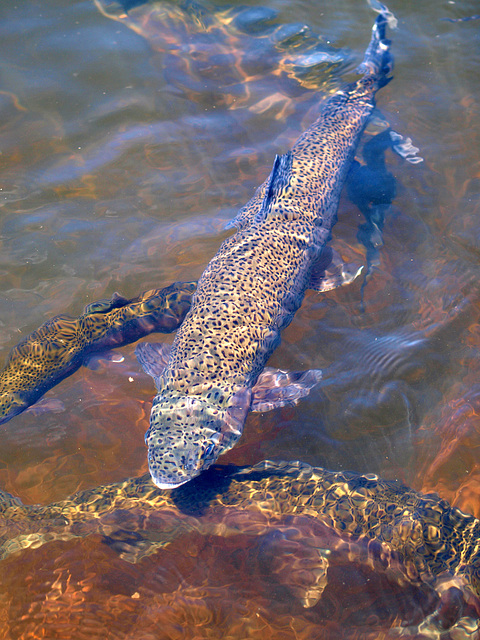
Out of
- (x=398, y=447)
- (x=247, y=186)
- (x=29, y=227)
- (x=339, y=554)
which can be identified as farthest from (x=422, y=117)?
(x=339, y=554)

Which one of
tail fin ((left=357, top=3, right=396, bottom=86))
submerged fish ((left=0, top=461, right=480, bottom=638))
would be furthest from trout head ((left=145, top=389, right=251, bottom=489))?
Result: tail fin ((left=357, top=3, right=396, bottom=86))

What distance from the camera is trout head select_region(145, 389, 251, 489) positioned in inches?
144

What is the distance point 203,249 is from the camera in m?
5.97

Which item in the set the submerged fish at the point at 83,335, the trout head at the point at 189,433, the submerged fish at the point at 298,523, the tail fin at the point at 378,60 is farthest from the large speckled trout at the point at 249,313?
the tail fin at the point at 378,60

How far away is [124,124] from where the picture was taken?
24.3 ft

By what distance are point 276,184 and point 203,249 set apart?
1252mm

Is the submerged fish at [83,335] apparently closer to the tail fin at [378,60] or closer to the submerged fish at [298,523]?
the submerged fish at [298,523]

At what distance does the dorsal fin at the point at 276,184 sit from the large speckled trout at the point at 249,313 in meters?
0.01

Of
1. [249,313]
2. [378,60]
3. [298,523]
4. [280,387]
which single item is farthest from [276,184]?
[298,523]

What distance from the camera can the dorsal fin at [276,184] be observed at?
16.8 ft

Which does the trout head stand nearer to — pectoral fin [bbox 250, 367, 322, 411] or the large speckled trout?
the large speckled trout

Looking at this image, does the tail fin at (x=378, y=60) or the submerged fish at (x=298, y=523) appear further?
the tail fin at (x=378, y=60)

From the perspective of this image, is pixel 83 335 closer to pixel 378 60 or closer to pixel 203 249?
pixel 203 249

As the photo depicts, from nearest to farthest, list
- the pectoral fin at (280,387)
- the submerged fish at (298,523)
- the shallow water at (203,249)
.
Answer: the submerged fish at (298,523) → the shallow water at (203,249) → the pectoral fin at (280,387)
